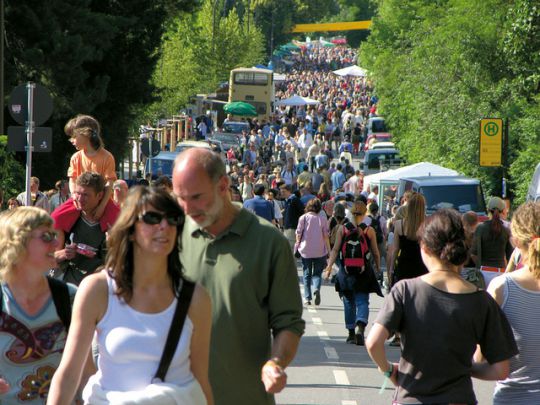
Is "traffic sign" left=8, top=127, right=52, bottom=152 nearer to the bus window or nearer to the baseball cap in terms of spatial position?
the baseball cap

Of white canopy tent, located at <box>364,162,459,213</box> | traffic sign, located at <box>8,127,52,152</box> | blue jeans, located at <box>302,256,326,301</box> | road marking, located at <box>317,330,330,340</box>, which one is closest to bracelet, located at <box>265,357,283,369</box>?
road marking, located at <box>317,330,330,340</box>

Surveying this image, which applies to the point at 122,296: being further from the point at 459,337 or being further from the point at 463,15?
the point at 463,15

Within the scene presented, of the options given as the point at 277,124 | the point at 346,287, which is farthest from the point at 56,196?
the point at 277,124

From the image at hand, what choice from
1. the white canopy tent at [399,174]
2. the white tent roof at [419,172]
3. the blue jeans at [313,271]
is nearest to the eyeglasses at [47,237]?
the blue jeans at [313,271]

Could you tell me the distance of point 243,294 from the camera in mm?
5305

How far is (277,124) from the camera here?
72812mm

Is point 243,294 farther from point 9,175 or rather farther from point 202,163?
point 9,175

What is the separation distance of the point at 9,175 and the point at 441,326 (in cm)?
1779

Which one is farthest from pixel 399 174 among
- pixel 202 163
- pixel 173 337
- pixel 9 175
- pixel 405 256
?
pixel 173 337

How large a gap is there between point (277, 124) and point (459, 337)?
67675mm

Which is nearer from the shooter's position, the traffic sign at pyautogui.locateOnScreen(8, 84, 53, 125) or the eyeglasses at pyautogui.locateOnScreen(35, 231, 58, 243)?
the eyeglasses at pyautogui.locateOnScreen(35, 231, 58, 243)

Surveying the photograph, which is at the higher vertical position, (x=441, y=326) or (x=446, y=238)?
(x=446, y=238)

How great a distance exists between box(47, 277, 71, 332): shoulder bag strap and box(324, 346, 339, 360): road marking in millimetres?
7839

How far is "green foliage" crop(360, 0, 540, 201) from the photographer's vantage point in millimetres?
30438
